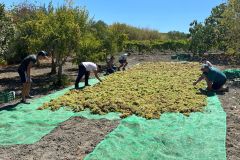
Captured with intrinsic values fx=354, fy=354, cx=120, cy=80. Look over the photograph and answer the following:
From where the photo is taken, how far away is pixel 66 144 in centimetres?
689

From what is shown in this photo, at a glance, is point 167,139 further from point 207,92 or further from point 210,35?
point 210,35

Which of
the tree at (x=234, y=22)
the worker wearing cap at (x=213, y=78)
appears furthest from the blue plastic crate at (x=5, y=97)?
the tree at (x=234, y=22)

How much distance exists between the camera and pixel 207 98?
11078 mm

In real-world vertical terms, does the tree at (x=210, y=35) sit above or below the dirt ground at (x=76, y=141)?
above

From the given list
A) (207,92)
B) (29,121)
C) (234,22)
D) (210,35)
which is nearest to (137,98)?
(207,92)

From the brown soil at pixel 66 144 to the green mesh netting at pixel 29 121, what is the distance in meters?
0.26

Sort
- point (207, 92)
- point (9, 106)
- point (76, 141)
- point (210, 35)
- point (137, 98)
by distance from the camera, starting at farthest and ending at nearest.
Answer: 1. point (210, 35)
2. point (207, 92)
3. point (137, 98)
4. point (9, 106)
5. point (76, 141)

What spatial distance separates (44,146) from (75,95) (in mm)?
4904

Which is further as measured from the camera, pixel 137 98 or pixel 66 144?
pixel 137 98

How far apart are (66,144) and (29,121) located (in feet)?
6.35

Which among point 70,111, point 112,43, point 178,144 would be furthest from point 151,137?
point 112,43

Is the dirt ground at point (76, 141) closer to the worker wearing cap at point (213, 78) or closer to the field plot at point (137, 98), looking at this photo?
the field plot at point (137, 98)

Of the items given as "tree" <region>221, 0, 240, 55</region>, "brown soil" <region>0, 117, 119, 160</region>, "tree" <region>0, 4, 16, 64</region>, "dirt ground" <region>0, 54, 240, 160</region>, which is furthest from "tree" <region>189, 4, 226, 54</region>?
"brown soil" <region>0, 117, 119, 160</region>

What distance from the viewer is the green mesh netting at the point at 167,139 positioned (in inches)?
243
